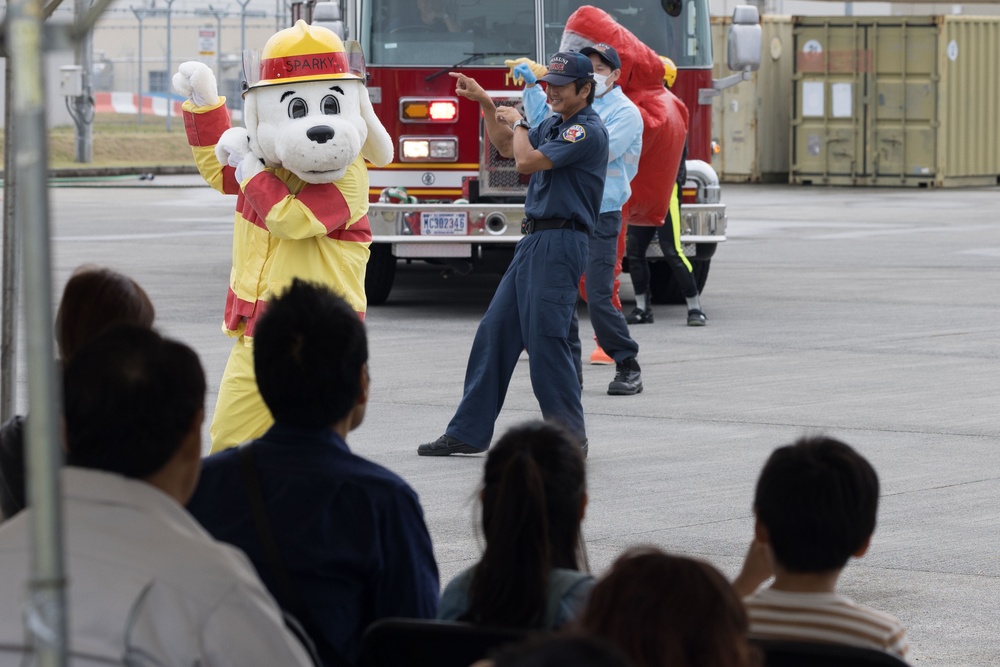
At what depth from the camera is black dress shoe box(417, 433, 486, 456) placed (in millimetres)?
7547

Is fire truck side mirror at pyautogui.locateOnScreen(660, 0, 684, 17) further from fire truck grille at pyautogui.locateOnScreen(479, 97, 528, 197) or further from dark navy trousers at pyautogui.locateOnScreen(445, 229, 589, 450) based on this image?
dark navy trousers at pyautogui.locateOnScreen(445, 229, 589, 450)

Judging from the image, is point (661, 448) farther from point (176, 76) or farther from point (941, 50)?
point (941, 50)

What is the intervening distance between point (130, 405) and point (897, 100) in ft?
95.1

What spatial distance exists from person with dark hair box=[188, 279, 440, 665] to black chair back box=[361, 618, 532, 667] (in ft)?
1.54

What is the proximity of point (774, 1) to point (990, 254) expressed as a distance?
28.8 m

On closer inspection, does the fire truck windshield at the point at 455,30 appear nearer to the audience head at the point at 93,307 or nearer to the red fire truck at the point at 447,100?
the red fire truck at the point at 447,100

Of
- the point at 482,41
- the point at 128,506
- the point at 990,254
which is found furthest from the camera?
the point at 990,254

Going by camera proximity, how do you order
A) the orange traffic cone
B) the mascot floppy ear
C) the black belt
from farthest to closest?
the orange traffic cone < the black belt < the mascot floppy ear

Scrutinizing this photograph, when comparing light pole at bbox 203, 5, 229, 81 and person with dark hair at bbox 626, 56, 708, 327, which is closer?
person with dark hair at bbox 626, 56, 708, 327

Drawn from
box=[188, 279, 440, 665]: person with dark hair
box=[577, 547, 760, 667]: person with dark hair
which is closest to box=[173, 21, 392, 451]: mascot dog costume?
box=[188, 279, 440, 665]: person with dark hair

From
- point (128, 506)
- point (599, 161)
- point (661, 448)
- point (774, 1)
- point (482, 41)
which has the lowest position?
point (661, 448)

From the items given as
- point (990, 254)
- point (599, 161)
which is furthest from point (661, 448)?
point (990, 254)

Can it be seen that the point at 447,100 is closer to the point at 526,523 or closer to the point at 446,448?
the point at 446,448

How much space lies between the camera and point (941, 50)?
2992cm
